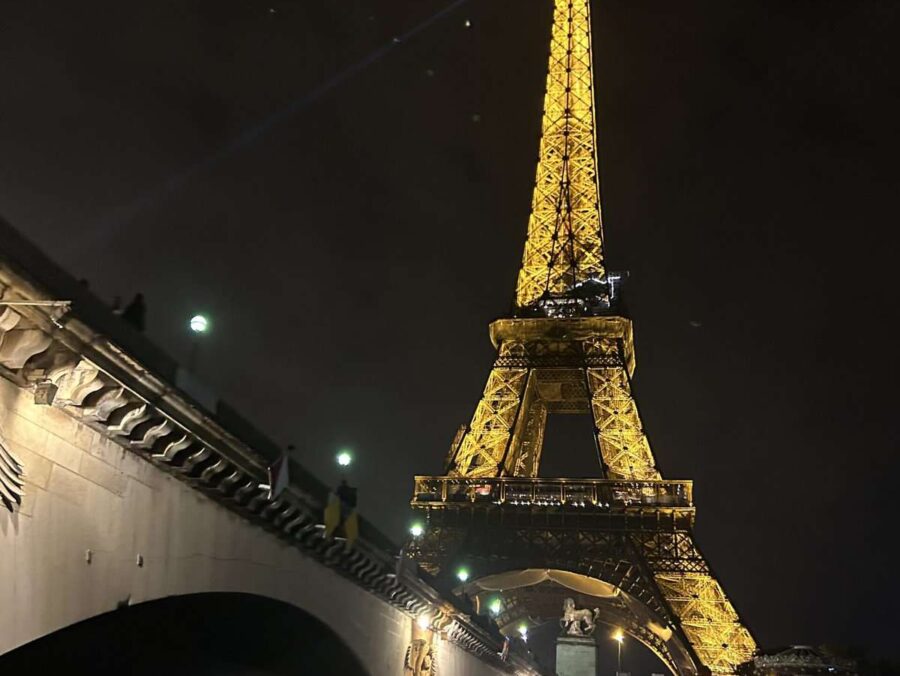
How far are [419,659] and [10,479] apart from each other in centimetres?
2130

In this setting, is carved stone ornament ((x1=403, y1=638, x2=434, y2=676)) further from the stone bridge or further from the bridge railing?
the bridge railing

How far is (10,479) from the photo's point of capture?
30.5 feet

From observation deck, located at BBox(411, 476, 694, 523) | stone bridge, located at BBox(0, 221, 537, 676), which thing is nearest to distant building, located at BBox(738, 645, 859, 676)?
observation deck, located at BBox(411, 476, 694, 523)

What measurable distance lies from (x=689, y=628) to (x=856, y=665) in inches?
337

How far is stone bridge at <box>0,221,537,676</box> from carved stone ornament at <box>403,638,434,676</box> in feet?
25.6

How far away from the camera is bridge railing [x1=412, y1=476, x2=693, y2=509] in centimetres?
5644

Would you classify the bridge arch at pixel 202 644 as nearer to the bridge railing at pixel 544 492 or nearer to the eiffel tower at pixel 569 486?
the eiffel tower at pixel 569 486

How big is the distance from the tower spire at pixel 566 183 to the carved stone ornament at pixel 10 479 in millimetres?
61200

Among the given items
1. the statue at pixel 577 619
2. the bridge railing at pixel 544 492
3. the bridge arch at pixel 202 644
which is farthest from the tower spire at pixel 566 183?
the bridge arch at pixel 202 644

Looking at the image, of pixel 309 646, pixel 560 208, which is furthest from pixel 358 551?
pixel 560 208

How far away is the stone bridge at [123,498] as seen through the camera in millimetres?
9562

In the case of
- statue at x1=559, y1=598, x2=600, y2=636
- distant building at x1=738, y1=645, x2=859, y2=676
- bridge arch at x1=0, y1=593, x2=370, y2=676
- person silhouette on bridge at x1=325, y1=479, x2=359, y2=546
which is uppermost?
statue at x1=559, y1=598, x2=600, y2=636

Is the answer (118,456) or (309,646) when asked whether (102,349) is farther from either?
(309,646)

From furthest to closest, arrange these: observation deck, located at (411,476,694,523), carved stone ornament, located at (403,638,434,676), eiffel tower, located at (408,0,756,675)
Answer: observation deck, located at (411,476,694,523), eiffel tower, located at (408,0,756,675), carved stone ornament, located at (403,638,434,676)
